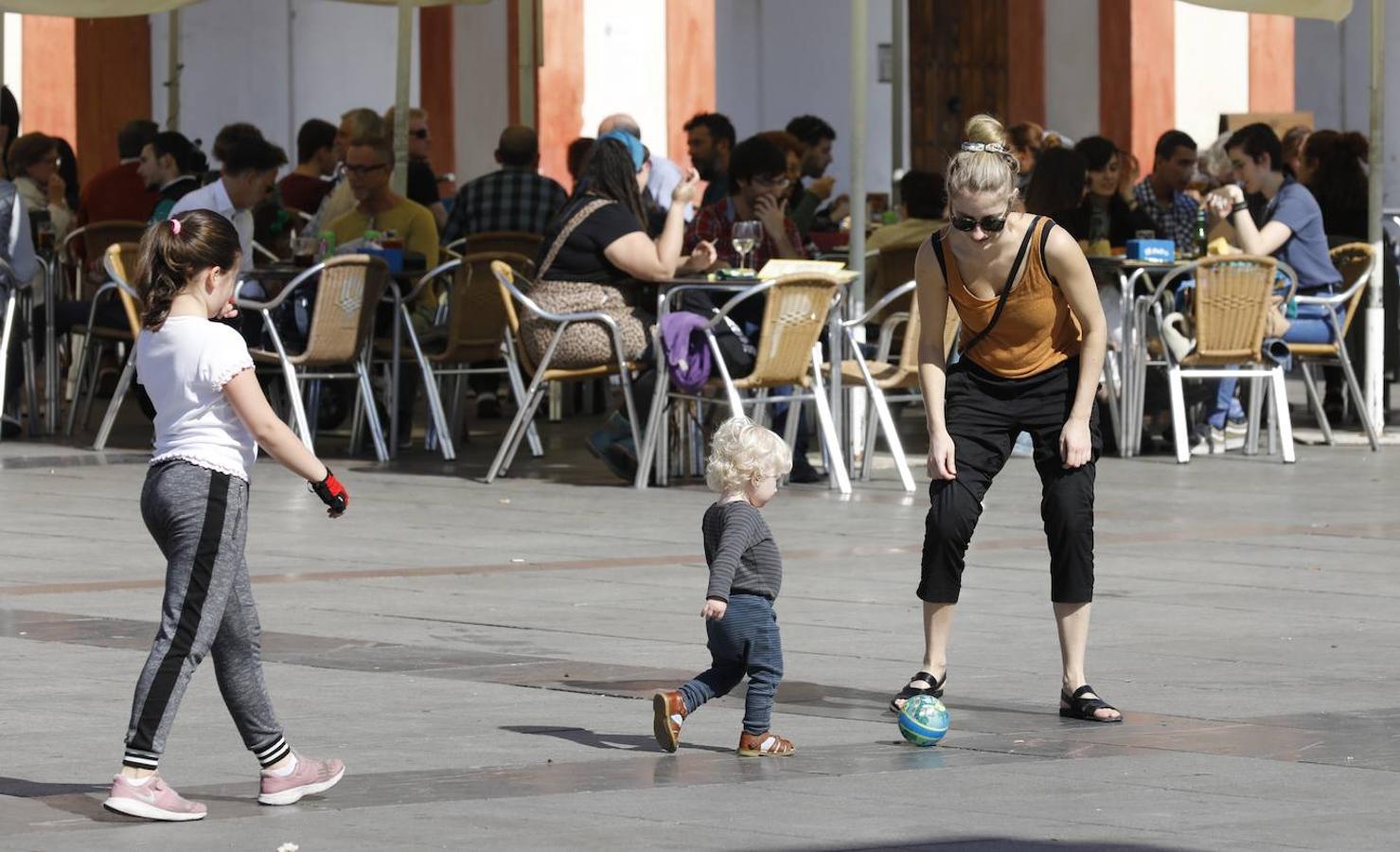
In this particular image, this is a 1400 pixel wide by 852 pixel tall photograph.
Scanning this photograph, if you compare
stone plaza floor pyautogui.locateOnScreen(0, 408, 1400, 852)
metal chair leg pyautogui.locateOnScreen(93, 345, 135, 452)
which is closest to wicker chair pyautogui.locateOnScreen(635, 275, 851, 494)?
stone plaza floor pyautogui.locateOnScreen(0, 408, 1400, 852)

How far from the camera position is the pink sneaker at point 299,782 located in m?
5.83

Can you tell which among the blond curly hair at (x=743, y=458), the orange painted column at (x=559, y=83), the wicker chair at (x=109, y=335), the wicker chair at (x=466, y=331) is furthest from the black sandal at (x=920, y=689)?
the orange painted column at (x=559, y=83)

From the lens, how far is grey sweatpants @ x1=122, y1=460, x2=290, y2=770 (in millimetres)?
5879

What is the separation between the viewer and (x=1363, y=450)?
578 inches

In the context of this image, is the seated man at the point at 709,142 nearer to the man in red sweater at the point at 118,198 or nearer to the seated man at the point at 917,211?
the seated man at the point at 917,211

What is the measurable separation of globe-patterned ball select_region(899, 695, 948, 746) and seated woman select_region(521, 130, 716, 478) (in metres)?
6.11

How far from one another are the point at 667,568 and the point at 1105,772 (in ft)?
12.9

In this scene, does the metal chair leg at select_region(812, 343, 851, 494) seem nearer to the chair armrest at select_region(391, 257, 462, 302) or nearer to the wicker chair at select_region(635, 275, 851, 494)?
the wicker chair at select_region(635, 275, 851, 494)

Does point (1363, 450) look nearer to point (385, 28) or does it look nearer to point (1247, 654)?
point (1247, 654)

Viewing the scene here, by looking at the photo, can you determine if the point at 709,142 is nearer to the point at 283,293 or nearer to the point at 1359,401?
the point at 1359,401

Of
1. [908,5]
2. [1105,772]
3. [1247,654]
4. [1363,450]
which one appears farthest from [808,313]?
[908,5]

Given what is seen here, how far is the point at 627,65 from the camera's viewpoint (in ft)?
67.1

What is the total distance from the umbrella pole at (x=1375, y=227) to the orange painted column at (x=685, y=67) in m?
6.32

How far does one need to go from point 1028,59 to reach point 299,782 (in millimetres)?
18895
